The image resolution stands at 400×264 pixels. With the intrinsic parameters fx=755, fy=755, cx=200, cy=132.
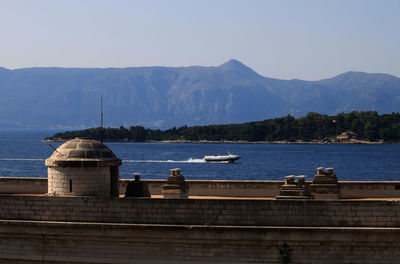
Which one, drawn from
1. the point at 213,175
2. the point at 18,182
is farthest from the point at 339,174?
the point at 18,182

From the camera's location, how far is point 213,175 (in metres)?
127

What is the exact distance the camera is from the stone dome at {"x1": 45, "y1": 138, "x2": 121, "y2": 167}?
21.0 meters

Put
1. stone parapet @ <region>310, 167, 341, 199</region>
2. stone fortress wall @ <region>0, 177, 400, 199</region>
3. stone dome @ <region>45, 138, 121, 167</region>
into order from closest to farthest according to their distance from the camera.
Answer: stone dome @ <region>45, 138, 121, 167</region>, stone parapet @ <region>310, 167, 341, 199</region>, stone fortress wall @ <region>0, 177, 400, 199</region>

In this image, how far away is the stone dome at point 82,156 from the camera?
21016 mm

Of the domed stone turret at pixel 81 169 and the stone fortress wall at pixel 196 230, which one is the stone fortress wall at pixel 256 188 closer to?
the domed stone turret at pixel 81 169

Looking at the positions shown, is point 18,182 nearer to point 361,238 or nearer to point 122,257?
point 122,257

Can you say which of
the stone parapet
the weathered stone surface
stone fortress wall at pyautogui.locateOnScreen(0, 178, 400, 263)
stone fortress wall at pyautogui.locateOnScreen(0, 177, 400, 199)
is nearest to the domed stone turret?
stone fortress wall at pyautogui.locateOnScreen(0, 178, 400, 263)

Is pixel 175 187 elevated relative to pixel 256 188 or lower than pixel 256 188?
elevated

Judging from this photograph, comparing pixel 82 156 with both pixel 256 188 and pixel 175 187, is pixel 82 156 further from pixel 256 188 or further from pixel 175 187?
pixel 256 188

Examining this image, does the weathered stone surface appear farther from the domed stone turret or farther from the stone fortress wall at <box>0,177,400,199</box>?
the stone fortress wall at <box>0,177,400,199</box>

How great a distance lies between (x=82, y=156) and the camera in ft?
69.6

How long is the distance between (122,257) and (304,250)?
474 cm

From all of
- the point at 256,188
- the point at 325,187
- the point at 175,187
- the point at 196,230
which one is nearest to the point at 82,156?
the point at 175,187

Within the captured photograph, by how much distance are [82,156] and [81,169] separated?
1.24 ft
